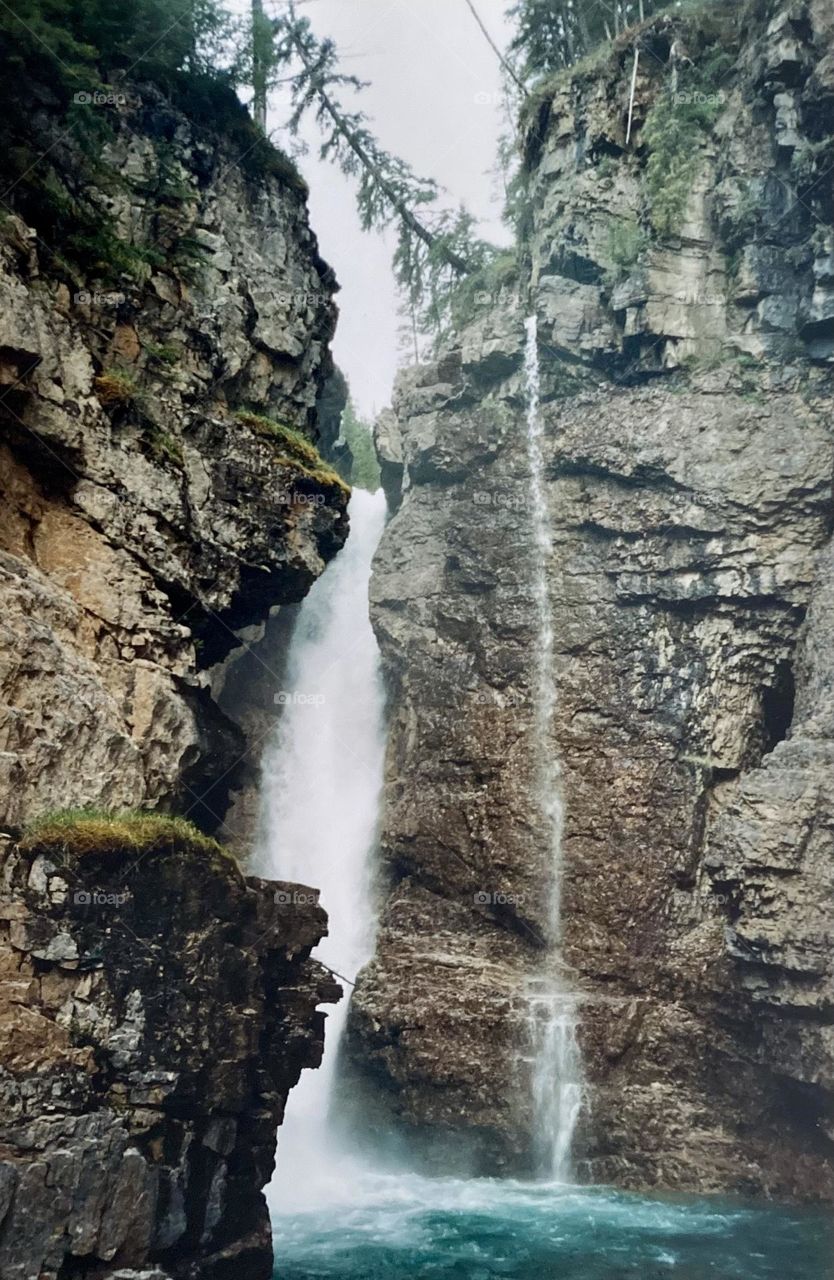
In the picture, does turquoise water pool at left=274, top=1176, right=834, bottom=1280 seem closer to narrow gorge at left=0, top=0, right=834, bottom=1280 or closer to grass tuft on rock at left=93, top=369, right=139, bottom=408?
narrow gorge at left=0, top=0, right=834, bottom=1280

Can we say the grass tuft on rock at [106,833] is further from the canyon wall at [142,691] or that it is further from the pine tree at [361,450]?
the pine tree at [361,450]

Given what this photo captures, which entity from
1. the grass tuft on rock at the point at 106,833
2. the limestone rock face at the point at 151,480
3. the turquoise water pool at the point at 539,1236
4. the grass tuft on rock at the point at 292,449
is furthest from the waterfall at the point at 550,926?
the grass tuft on rock at the point at 106,833

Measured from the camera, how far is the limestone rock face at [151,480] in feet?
38.6

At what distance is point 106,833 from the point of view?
11.1m

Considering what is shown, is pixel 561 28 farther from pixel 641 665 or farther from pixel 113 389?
pixel 113 389

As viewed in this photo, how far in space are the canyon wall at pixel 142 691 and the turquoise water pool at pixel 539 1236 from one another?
102 inches

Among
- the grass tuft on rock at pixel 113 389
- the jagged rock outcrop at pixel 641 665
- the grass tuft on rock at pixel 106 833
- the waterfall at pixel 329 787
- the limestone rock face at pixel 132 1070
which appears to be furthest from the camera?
the waterfall at pixel 329 787

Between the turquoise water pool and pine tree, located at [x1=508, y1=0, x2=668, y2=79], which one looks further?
pine tree, located at [x1=508, y1=0, x2=668, y2=79]

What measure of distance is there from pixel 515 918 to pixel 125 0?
1750cm

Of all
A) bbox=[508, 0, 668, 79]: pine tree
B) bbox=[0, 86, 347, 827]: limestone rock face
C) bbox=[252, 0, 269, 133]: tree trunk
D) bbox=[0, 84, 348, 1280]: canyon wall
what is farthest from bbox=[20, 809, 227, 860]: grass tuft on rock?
bbox=[508, 0, 668, 79]: pine tree

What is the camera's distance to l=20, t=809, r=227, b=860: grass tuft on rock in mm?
10789

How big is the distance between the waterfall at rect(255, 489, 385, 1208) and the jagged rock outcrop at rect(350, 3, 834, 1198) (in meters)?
0.89

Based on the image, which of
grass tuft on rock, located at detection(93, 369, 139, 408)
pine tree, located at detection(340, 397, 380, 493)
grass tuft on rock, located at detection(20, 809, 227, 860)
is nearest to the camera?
grass tuft on rock, located at detection(20, 809, 227, 860)

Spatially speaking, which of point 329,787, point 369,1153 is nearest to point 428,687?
point 329,787
